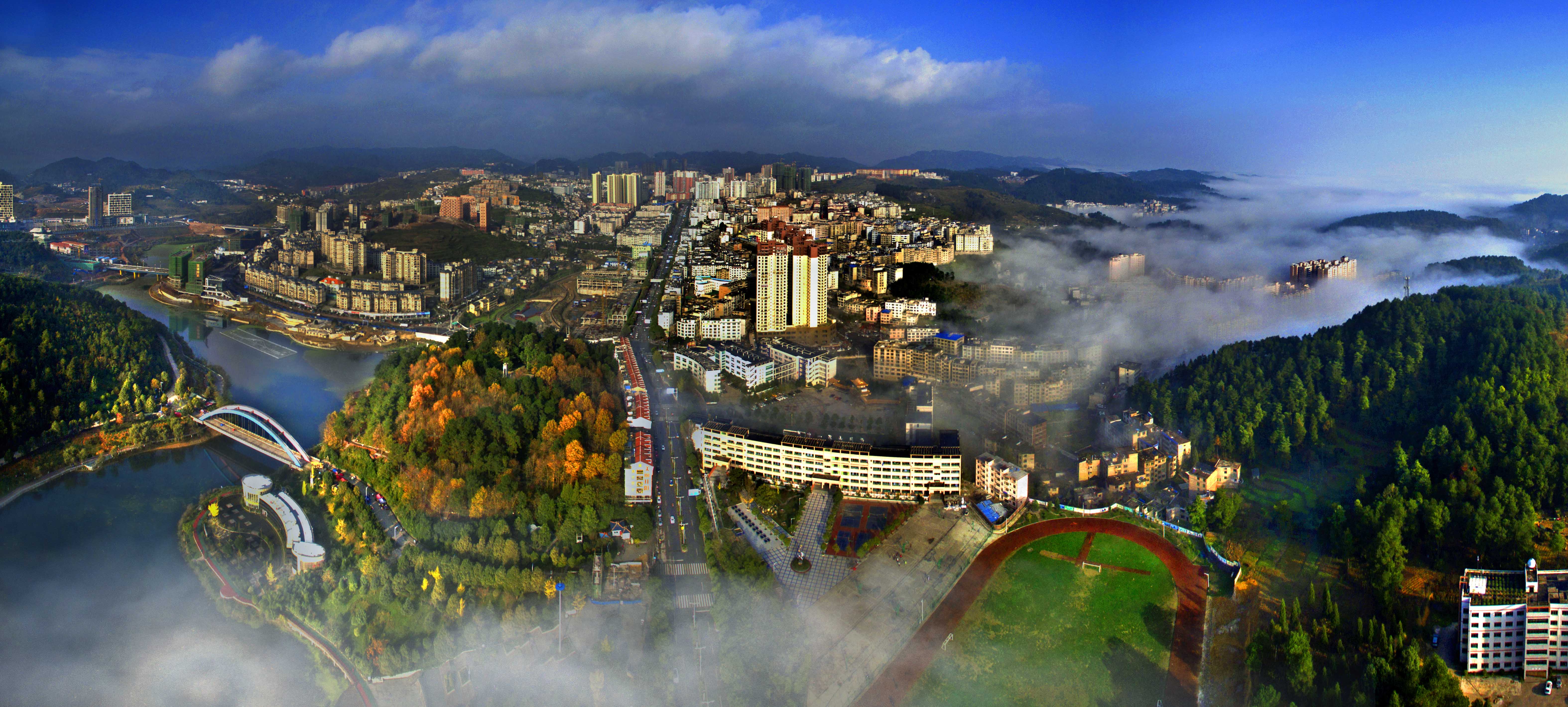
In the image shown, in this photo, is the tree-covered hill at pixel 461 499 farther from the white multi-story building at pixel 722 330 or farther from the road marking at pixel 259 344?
the road marking at pixel 259 344

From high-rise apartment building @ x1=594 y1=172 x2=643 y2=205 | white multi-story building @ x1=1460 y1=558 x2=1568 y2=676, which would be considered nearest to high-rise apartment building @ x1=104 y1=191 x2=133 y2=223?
high-rise apartment building @ x1=594 y1=172 x2=643 y2=205

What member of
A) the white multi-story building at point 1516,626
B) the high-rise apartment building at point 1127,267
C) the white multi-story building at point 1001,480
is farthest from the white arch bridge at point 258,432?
the high-rise apartment building at point 1127,267

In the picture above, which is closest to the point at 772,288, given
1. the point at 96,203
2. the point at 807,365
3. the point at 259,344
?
the point at 807,365

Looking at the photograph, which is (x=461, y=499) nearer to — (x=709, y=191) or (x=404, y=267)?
(x=404, y=267)

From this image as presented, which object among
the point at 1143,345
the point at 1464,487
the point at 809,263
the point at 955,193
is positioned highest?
the point at 955,193

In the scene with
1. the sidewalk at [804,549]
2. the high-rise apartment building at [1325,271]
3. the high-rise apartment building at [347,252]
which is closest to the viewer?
the sidewalk at [804,549]

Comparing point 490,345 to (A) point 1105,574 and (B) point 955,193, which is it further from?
(B) point 955,193

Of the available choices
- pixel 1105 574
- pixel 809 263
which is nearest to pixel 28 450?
pixel 809 263
